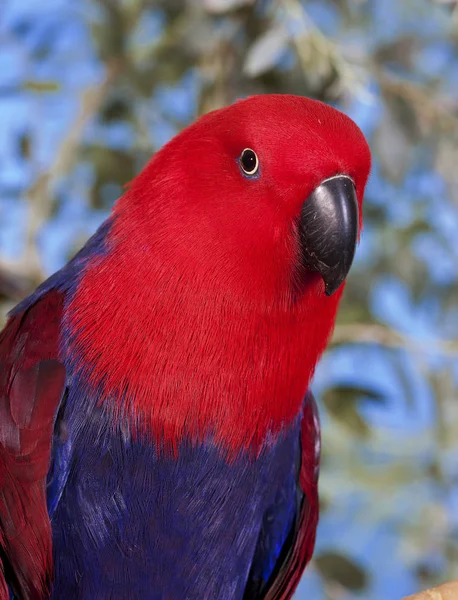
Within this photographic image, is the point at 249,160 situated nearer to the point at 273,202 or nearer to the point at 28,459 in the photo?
the point at 273,202

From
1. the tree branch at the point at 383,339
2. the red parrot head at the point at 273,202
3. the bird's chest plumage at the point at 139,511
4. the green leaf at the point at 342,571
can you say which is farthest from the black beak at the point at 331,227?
the green leaf at the point at 342,571

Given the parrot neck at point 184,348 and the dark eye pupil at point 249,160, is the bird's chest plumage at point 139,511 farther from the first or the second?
the dark eye pupil at point 249,160

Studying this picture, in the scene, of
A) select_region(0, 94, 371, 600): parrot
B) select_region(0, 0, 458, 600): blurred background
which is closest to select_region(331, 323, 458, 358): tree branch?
select_region(0, 0, 458, 600): blurred background

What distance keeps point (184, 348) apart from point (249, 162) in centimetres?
20

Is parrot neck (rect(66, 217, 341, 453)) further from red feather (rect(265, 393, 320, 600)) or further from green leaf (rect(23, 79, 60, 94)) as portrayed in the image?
green leaf (rect(23, 79, 60, 94))

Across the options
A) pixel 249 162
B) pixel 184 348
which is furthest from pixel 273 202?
pixel 184 348

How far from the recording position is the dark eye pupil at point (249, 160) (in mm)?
820

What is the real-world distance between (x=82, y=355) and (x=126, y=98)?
2.88 feet

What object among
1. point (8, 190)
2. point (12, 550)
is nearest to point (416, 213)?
point (8, 190)

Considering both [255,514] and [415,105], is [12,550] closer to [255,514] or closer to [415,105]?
[255,514]

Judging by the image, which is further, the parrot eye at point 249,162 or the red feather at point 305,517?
the red feather at point 305,517

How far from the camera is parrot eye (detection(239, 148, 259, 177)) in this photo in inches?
32.2

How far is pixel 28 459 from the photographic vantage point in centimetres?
86

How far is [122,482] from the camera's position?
856 millimetres
